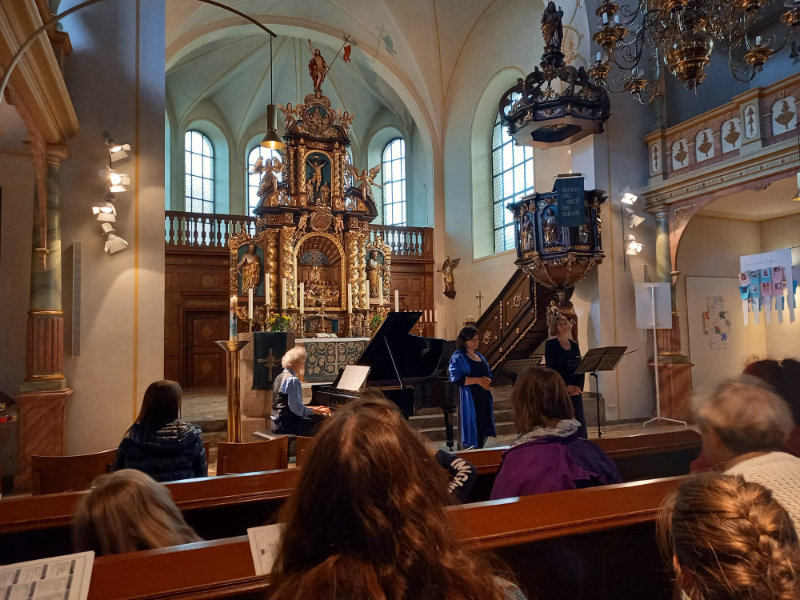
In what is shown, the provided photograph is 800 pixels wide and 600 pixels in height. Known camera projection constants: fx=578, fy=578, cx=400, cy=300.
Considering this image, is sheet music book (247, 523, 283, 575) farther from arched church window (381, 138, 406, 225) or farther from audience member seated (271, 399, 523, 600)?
arched church window (381, 138, 406, 225)

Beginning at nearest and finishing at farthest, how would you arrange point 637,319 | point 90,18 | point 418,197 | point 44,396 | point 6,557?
point 6,557, point 44,396, point 90,18, point 637,319, point 418,197

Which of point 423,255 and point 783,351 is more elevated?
point 423,255

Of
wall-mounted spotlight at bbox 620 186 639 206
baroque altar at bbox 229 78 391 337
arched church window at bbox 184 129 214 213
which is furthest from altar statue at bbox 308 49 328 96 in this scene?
wall-mounted spotlight at bbox 620 186 639 206

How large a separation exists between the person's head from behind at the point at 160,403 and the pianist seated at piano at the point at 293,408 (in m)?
1.93

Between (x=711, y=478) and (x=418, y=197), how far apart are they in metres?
15.1

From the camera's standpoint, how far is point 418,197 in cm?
1586

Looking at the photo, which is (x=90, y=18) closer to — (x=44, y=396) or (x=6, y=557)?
(x=44, y=396)

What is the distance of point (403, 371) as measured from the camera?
20.2 ft

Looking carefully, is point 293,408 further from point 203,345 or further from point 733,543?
point 203,345

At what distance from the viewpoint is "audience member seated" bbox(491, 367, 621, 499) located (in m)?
2.41

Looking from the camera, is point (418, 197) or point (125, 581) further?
point (418, 197)

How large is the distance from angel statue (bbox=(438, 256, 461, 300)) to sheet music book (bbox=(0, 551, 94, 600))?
1217 centimetres

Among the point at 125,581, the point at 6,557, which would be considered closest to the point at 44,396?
the point at 6,557

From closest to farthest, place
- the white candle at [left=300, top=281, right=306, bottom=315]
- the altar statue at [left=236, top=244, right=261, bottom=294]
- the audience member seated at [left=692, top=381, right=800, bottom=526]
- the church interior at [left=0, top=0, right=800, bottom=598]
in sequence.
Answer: the audience member seated at [left=692, top=381, right=800, bottom=526] → the church interior at [left=0, top=0, right=800, bottom=598] → the white candle at [left=300, top=281, right=306, bottom=315] → the altar statue at [left=236, top=244, right=261, bottom=294]
